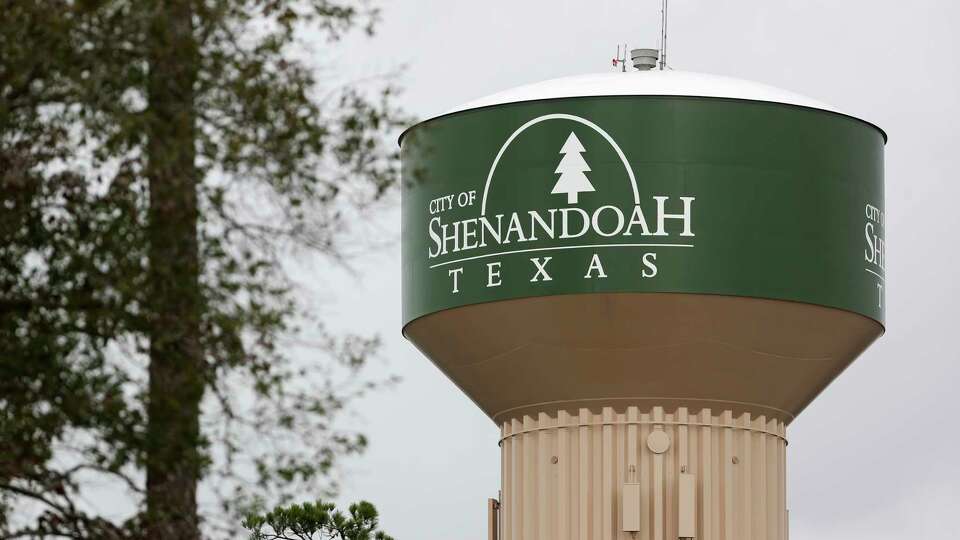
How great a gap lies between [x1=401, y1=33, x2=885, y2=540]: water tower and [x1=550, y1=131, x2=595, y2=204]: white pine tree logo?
0.02 m

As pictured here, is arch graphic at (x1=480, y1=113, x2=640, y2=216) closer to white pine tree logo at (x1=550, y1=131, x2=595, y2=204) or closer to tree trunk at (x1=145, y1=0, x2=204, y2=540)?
white pine tree logo at (x1=550, y1=131, x2=595, y2=204)

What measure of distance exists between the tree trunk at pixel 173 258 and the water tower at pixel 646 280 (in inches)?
350

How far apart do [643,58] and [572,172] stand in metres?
2.61

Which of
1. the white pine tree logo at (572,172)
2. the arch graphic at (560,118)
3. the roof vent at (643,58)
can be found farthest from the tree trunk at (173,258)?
the roof vent at (643,58)

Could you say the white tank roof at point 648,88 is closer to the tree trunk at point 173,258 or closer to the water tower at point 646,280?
the water tower at point 646,280

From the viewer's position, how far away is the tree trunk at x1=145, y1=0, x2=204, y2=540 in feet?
40.4

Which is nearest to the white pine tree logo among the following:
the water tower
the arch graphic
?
the water tower

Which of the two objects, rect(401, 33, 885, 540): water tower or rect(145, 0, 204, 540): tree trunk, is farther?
rect(401, 33, 885, 540): water tower

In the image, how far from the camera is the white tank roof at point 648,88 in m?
21.4

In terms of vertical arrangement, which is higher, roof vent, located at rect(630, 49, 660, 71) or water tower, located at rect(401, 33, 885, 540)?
roof vent, located at rect(630, 49, 660, 71)

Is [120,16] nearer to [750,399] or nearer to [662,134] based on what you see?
[662,134]

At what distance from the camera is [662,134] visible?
21250 mm

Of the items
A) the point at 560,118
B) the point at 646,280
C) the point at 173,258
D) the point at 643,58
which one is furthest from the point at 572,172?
the point at 173,258

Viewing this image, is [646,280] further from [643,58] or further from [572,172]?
[643,58]
